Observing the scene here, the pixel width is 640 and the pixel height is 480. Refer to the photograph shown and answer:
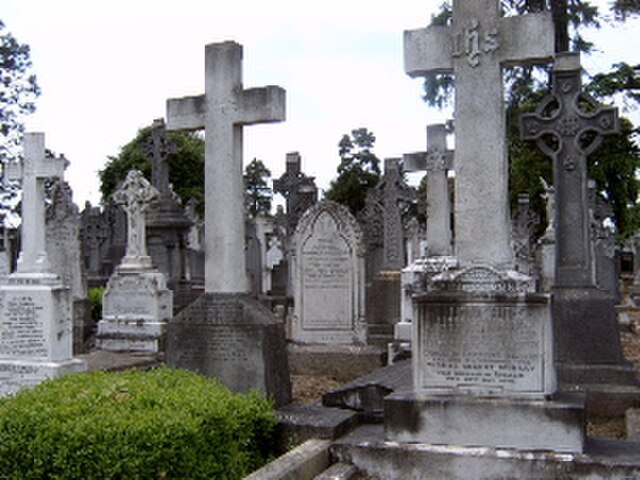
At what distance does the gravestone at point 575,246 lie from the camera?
789cm

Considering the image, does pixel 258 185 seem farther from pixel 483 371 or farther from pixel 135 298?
pixel 483 371

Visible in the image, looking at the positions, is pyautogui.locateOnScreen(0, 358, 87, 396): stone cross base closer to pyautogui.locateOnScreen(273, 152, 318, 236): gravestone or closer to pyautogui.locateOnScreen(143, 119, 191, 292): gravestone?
pyautogui.locateOnScreen(143, 119, 191, 292): gravestone

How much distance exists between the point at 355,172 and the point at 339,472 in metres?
43.8

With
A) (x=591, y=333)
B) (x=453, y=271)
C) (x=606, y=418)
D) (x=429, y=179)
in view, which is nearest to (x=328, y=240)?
→ (x=429, y=179)

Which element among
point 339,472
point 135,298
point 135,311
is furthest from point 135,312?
point 339,472

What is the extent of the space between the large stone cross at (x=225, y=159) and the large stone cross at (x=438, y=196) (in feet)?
16.4

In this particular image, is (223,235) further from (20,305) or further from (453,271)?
(20,305)

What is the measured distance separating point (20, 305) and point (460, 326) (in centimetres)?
571

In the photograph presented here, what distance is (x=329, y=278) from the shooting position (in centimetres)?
1057

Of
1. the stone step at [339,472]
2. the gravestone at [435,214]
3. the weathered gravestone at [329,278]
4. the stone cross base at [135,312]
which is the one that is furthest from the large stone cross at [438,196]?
the stone step at [339,472]

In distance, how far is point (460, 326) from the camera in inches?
197

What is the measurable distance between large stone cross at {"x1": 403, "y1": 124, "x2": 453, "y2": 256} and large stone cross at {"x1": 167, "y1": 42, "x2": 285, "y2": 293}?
5.01 m

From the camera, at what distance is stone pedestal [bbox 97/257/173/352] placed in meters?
12.7

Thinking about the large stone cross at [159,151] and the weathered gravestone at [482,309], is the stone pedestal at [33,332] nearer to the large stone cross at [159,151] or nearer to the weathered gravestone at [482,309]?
the weathered gravestone at [482,309]
